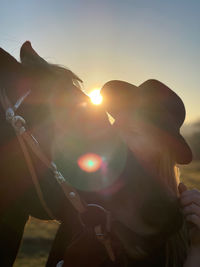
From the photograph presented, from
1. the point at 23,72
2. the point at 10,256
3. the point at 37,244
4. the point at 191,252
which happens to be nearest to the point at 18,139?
the point at 23,72

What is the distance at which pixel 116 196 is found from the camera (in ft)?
4.57

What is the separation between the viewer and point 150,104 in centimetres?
197

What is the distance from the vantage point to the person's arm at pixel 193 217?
1.67 m

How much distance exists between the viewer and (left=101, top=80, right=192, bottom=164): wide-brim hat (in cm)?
189

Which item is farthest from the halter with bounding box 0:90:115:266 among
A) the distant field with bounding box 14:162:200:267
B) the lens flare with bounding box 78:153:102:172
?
the distant field with bounding box 14:162:200:267

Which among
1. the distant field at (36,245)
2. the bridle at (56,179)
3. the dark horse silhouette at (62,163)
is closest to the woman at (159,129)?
the dark horse silhouette at (62,163)

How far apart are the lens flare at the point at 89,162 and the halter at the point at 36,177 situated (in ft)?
0.35

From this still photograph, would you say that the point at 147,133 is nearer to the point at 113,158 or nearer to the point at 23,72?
the point at 113,158

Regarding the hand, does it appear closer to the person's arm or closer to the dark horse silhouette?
the person's arm

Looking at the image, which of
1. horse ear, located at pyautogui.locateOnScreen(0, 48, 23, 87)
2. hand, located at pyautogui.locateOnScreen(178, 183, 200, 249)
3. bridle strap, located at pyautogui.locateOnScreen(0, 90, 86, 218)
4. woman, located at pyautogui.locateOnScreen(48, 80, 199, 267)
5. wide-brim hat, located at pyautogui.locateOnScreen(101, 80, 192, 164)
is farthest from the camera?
wide-brim hat, located at pyautogui.locateOnScreen(101, 80, 192, 164)

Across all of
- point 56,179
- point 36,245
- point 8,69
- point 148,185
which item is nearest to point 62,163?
point 56,179

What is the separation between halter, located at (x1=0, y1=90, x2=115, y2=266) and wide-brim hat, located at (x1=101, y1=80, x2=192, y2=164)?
635 mm

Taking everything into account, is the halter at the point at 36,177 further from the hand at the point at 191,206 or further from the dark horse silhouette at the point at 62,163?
the hand at the point at 191,206

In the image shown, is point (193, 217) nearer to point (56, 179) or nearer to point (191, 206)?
point (191, 206)
